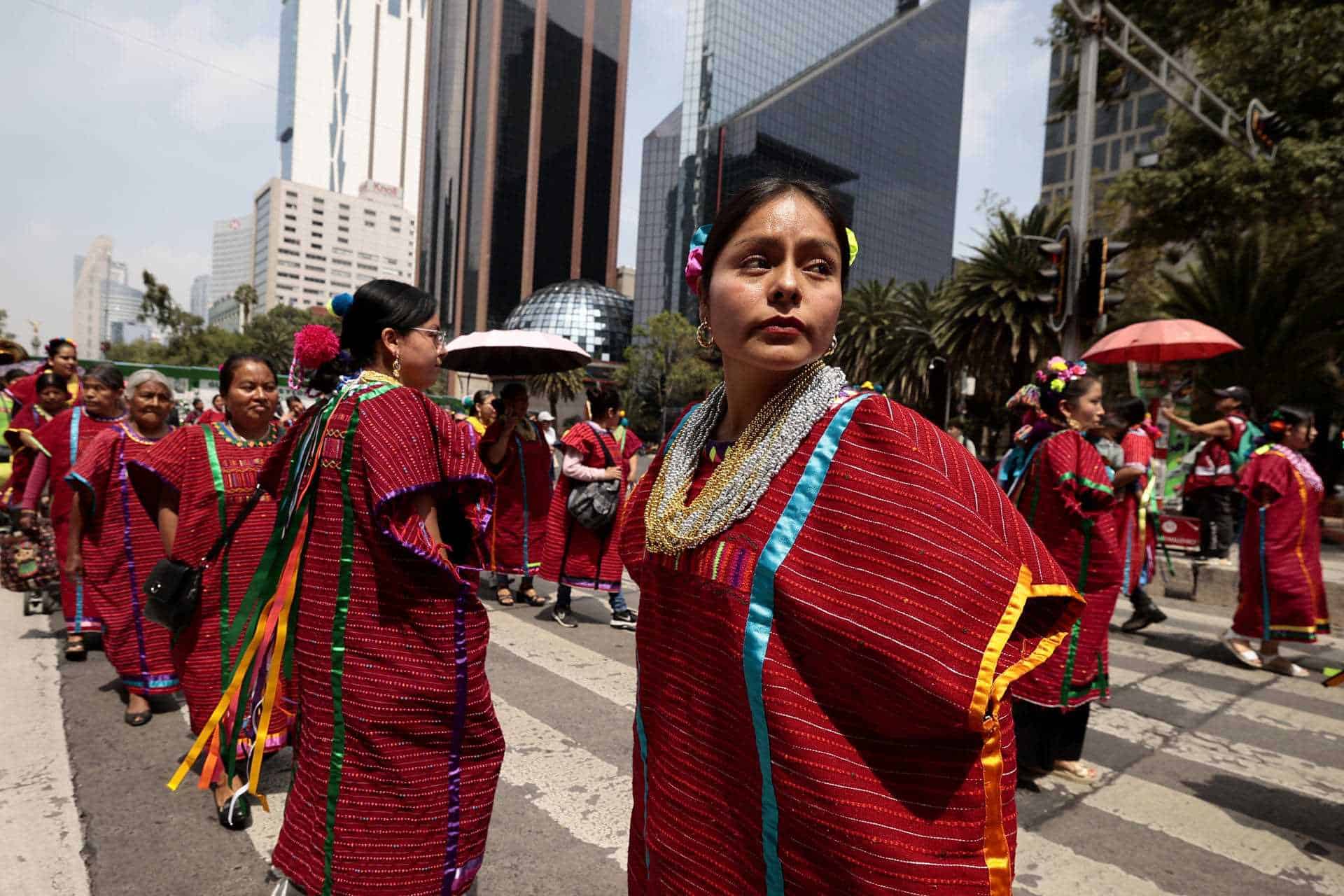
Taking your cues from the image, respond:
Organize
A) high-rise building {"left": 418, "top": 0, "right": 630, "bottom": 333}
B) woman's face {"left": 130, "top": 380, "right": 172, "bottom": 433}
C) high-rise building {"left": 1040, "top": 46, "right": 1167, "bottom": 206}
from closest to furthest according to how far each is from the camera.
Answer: woman's face {"left": 130, "top": 380, "right": 172, "bottom": 433} → high-rise building {"left": 1040, "top": 46, "right": 1167, "bottom": 206} → high-rise building {"left": 418, "top": 0, "right": 630, "bottom": 333}

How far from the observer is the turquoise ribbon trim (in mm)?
1152

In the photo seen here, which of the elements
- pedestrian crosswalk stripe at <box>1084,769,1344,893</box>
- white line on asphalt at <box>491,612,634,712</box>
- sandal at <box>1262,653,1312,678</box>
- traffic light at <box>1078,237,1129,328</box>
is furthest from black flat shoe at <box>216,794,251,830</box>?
traffic light at <box>1078,237,1129,328</box>

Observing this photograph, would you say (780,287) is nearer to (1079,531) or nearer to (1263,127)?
(1079,531)

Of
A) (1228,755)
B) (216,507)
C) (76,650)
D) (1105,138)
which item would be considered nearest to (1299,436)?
(1228,755)

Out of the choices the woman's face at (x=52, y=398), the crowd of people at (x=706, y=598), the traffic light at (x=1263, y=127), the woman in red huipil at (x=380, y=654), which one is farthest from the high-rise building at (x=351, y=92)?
the woman in red huipil at (x=380, y=654)

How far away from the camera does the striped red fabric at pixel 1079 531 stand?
376cm

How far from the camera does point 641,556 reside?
1.50m

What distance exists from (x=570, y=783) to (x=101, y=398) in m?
4.03

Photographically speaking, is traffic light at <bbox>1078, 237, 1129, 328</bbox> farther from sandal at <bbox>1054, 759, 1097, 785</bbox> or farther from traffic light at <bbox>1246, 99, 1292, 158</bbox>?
sandal at <bbox>1054, 759, 1097, 785</bbox>

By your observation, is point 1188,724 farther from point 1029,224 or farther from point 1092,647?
point 1029,224

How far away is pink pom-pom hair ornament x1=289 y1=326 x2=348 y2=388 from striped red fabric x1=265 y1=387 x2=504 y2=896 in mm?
724

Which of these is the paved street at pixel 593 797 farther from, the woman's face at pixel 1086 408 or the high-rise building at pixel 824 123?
the high-rise building at pixel 824 123

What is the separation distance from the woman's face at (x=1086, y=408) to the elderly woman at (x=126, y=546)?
4.40 meters

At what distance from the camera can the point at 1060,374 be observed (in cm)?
400
